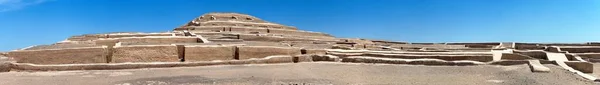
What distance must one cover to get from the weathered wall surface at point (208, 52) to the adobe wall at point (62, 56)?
2.22 m

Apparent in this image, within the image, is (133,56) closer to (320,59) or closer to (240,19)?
(320,59)

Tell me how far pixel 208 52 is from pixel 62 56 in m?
3.76

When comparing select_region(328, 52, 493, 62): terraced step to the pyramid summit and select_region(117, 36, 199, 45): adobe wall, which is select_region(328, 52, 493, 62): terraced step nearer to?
select_region(117, 36, 199, 45): adobe wall

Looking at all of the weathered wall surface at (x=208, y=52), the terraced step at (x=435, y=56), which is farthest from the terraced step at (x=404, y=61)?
the weathered wall surface at (x=208, y=52)

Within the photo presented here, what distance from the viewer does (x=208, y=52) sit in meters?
17.0

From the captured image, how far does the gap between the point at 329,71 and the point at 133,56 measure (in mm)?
5948

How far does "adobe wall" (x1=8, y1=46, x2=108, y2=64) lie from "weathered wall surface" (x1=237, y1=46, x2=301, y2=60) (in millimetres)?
3688

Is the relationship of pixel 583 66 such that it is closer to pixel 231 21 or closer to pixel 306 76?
pixel 306 76

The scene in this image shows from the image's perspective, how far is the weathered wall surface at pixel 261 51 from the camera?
17.2 meters

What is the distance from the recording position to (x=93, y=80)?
36.5 feet

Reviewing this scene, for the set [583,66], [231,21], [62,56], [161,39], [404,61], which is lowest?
[583,66]

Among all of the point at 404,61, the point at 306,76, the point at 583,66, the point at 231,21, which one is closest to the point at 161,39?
the point at 404,61

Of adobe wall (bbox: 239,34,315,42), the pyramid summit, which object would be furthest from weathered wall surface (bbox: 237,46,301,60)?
the pyramid summit

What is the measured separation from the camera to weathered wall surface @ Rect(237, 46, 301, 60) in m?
17.2
